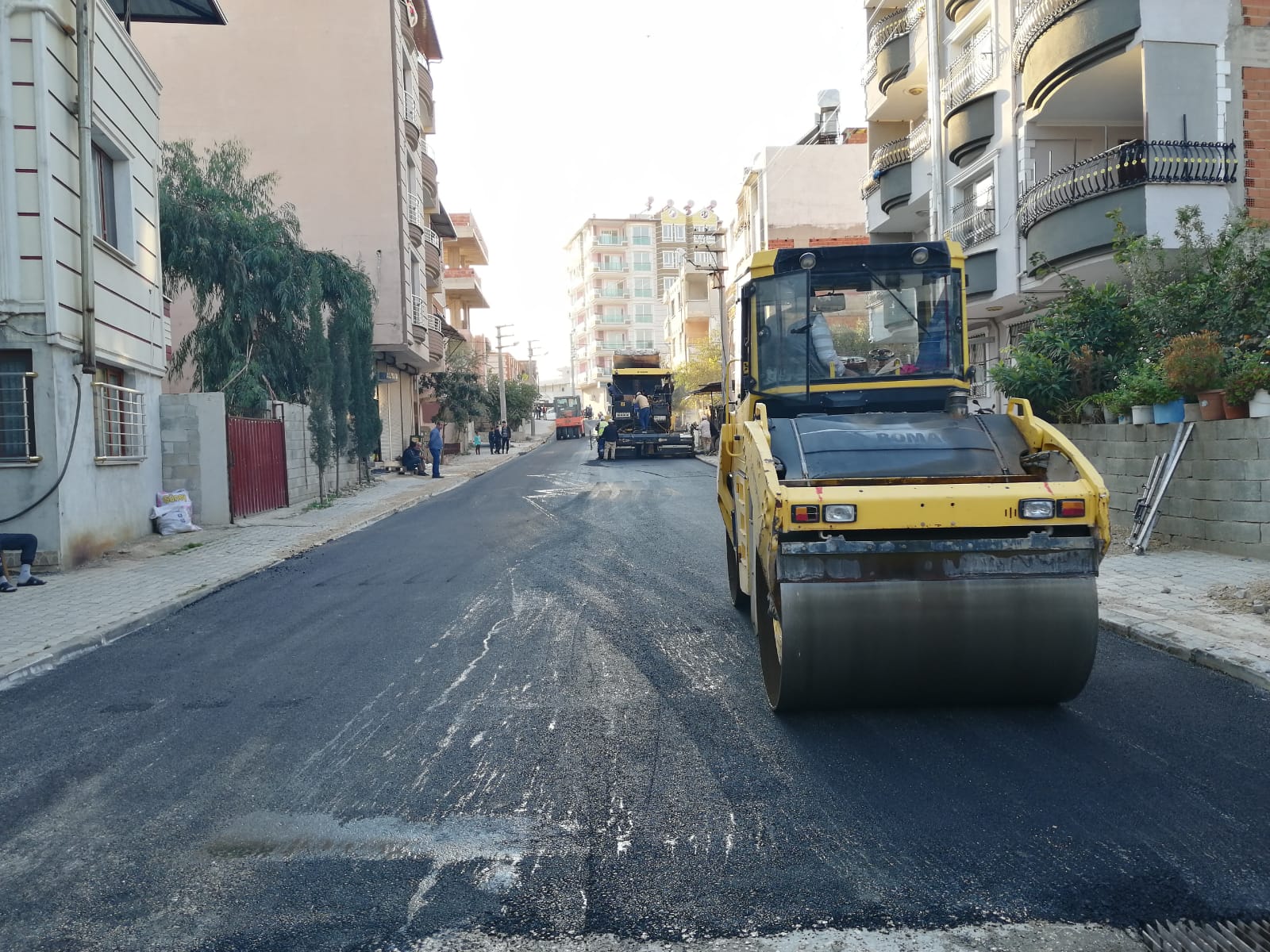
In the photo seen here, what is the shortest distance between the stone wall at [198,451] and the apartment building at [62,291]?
6.09 ft

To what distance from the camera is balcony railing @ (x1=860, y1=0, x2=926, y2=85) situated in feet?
84.4

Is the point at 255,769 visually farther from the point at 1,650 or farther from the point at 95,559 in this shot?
the point at 95,559

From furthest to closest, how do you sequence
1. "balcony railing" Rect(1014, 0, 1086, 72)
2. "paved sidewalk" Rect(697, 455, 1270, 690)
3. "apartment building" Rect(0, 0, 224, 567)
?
"balcony railing" Rect(1014, 0, 1086, 72) → "apartment building" Rect(0, 0, 224, 567) → "paved sidewalk" Rect(697, 455, 1270, 690)

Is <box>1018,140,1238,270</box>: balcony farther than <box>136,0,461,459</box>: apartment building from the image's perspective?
No

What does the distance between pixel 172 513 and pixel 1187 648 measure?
13.3 meters

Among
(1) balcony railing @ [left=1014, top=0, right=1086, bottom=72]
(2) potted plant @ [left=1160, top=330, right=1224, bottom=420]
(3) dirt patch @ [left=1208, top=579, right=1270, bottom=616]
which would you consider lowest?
(3) dirt patch @ [left=1208, top=579, right=1270, bottom=616]

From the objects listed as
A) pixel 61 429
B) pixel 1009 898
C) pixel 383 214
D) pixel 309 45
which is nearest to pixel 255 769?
pixel 1009 898

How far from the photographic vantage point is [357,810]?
4.05m

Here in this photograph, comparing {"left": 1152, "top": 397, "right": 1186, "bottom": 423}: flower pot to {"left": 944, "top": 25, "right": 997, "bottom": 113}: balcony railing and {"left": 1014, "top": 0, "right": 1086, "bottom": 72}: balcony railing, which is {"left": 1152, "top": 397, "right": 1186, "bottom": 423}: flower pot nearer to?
{"left": 1014, "top": 0, "right": 1086, "bottom": 72}: balcony railing

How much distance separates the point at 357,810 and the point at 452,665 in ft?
8.16

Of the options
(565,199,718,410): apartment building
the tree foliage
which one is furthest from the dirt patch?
(565,199,718,410): apartment building

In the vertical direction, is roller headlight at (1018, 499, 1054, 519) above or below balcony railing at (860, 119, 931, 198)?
below

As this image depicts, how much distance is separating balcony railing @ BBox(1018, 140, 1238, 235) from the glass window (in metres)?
10.6

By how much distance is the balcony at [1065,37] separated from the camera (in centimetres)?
1591
